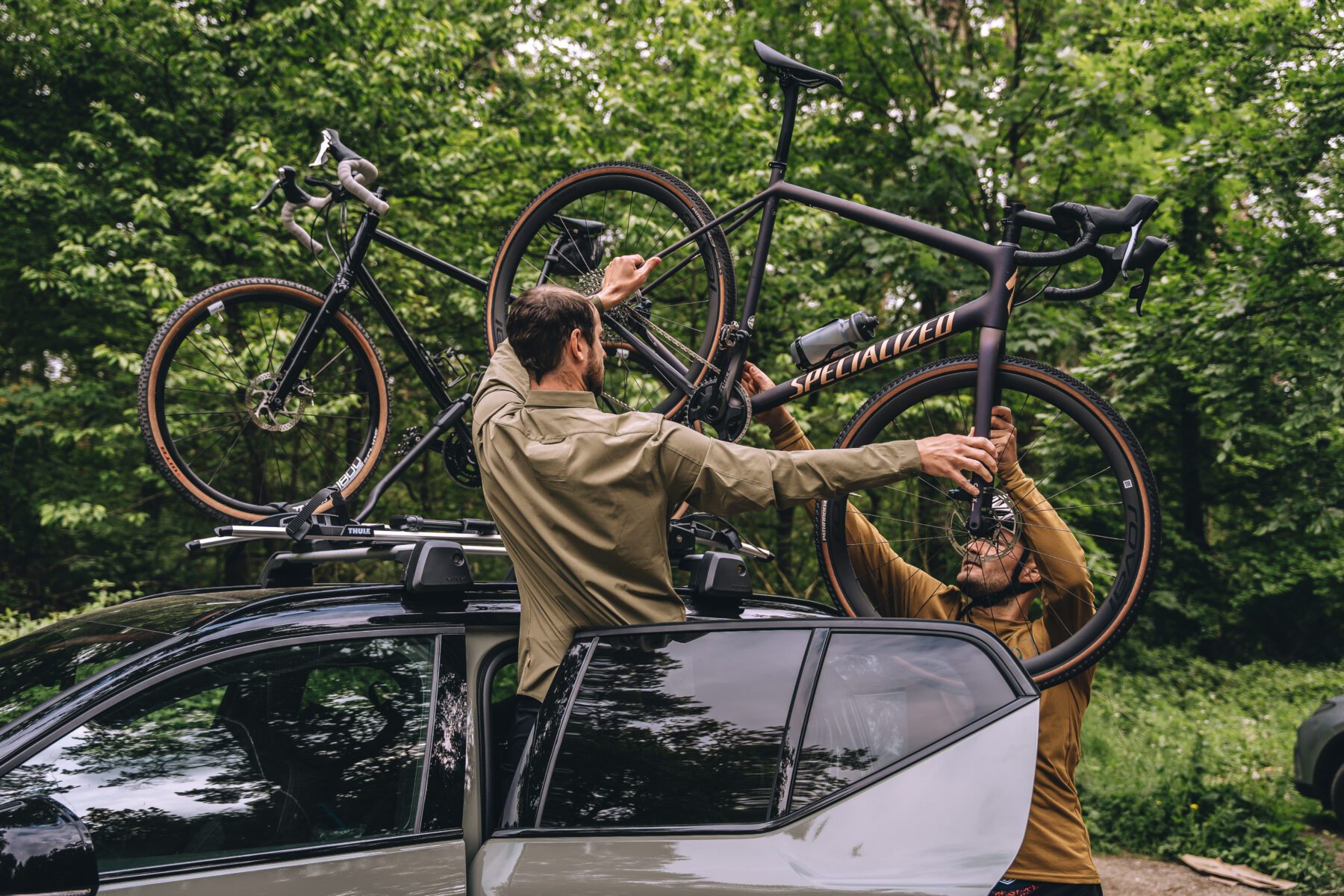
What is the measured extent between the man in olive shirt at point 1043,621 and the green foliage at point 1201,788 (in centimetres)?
479

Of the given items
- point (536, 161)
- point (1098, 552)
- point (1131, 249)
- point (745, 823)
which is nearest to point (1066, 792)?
point (745, 823)

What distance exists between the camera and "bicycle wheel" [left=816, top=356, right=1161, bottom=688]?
2.58 meters

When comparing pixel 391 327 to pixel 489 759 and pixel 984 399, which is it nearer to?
pixel 489 759

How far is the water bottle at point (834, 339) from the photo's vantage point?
313cm

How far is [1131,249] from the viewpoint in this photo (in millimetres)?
2717

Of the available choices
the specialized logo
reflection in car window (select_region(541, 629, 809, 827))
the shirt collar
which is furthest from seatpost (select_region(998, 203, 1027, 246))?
reflection in car window (select_region(541, 629, 809, 827))

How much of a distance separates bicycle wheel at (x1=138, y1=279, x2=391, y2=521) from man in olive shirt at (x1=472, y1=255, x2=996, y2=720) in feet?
4.11

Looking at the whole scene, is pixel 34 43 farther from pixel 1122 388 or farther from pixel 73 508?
pixel 1122 388

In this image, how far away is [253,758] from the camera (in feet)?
7.13

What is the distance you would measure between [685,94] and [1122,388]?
18.0ft

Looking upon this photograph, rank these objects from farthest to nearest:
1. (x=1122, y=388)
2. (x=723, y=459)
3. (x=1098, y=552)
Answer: (x=1122, y=388) < (x=1098, y=552) < (x=723, y=459)

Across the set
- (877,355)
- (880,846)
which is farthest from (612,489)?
(877,355)

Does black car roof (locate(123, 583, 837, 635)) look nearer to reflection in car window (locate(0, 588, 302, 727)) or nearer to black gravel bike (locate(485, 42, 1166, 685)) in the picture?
reflection in car window (locate(0, 588, 302, 727))

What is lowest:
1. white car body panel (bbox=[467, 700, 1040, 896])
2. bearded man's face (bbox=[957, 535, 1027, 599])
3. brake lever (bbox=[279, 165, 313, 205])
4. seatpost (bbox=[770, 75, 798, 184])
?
white car body panel (bbox=[467, 700, 1040, 896])
